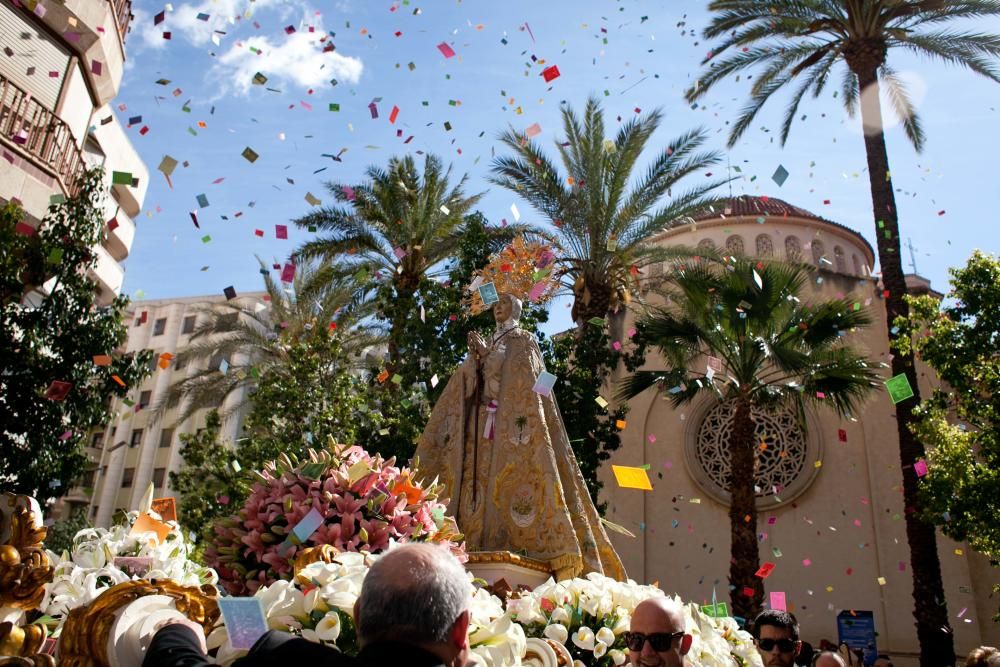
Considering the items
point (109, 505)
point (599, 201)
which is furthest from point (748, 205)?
point (109, 505)

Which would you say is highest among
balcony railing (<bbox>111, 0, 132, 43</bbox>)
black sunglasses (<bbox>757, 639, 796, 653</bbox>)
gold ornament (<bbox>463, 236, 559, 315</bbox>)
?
balcony railing (<bbox>111, 0, 132, 43</bbox>)

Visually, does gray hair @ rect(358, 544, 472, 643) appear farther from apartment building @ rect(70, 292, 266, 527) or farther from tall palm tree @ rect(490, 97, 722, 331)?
apartment building @ rect(70, 292, 266, 527)

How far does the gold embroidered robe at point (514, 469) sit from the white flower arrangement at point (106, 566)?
3265 millimetres

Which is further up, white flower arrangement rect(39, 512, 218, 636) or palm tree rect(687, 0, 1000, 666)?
palm tree rect(687, 0, 1000, 666)

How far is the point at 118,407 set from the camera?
4531 cm

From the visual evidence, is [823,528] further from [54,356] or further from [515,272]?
[54,356]

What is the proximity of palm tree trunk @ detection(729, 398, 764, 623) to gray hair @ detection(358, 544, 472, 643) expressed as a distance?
13.3 meters

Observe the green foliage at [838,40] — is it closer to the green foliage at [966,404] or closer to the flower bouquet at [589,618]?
the green foliage at [966,404]

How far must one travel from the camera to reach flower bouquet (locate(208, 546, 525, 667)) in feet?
7.28

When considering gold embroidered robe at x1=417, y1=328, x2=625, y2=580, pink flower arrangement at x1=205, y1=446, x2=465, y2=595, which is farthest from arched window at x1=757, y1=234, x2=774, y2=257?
pink flower arrangement at x1=205, y1=446, x2=465, y2=595

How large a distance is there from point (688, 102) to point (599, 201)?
123 inches

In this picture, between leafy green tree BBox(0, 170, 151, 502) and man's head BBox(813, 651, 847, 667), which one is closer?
man's head BBox(813, 651, 847, 667)

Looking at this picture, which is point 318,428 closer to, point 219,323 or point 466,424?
point 219,323

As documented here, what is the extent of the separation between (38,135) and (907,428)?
14.6 m
